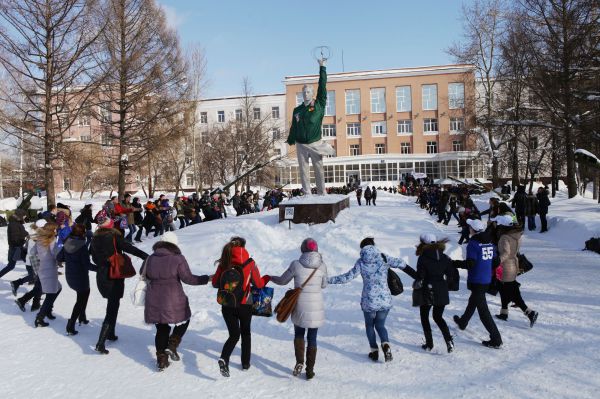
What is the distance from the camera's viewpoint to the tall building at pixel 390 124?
5944cm

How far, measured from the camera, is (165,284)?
4797 mm

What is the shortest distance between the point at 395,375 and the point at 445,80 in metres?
60.2

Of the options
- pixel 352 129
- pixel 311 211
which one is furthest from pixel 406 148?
pixel 311 211

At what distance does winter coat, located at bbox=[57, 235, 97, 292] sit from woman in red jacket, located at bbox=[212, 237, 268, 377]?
2344 mm

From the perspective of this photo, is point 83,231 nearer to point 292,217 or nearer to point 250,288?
point 250,288

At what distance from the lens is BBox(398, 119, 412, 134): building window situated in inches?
2416

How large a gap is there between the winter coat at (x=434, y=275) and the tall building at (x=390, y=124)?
54083mm

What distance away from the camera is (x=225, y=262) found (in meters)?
4.66

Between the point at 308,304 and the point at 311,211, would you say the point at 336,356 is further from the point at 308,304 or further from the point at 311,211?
the point at 311,211

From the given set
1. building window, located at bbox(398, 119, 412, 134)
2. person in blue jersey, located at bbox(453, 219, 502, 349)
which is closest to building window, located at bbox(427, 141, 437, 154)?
building window, located at bbox(398, 119, 412, 134)

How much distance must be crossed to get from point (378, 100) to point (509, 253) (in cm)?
5790

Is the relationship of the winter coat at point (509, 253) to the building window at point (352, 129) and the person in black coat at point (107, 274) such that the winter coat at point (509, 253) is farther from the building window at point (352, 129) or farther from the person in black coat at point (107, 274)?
the building window at point (352, 129)

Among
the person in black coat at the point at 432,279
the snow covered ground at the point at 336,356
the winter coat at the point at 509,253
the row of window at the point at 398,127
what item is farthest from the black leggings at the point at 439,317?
the row of window at the point at 398,127

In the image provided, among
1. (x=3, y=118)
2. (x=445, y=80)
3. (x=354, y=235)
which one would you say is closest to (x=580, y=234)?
(x=354, y=235)
